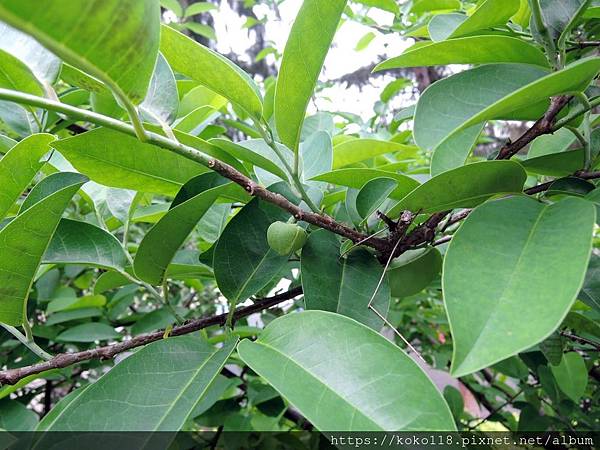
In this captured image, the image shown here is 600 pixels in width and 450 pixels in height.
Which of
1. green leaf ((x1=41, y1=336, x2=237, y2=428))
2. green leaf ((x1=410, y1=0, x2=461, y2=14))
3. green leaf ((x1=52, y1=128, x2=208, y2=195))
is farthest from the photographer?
green leaf ((x1=410, y1=0, x2=461, y2=14))

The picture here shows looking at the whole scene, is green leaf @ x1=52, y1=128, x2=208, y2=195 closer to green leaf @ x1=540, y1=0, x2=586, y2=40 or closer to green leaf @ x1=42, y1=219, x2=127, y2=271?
green leaf @ x1=42, y1=219, x2=127, y2=271

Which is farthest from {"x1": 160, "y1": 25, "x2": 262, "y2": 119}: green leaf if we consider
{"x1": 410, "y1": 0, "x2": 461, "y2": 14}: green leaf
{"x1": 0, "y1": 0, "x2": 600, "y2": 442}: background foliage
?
{"x1": 410, "y1": 0, "x2": 461, "y2": 14}: green leaf

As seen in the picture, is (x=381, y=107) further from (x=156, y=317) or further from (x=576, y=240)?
(x=576, y=240)

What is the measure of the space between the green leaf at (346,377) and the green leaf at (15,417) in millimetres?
764

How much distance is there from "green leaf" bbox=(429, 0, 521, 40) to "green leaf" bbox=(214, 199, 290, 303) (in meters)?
0.37

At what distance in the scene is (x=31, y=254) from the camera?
592mm

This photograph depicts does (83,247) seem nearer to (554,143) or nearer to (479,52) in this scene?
(479,52)

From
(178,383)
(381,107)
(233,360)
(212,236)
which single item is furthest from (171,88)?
(381,107)

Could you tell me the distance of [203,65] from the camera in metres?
0.60

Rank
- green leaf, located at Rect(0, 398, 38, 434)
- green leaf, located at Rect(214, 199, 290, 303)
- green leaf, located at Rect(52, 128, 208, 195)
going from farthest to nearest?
green leaf, located at Rect(0, 398, 38, 434) < green leaf, located at Rect(214, 199, 290, 303) < green leaf, located at Rect(52, 128, 208, 195)

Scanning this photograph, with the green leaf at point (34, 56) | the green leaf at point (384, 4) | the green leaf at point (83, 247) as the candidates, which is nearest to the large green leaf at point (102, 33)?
the green leaf at point (34, 56)

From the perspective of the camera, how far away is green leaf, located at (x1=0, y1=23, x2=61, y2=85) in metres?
0.52

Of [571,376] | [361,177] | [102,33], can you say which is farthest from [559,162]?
[571,376]

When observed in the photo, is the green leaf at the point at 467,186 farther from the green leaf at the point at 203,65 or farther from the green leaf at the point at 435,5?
the green leaf at the point at 435,5
